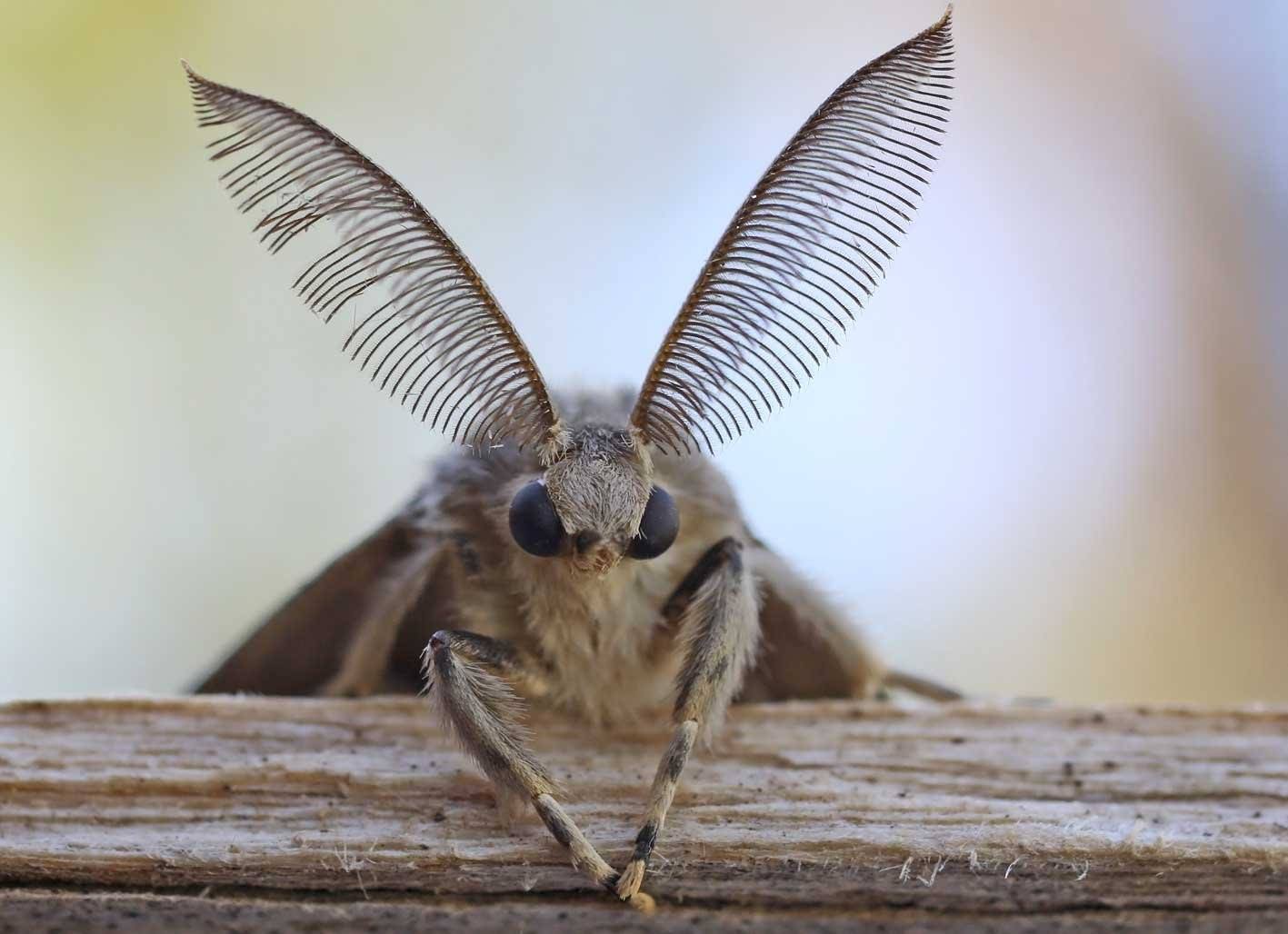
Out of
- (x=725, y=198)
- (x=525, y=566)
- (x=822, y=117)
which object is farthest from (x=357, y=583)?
(x=822, y=117)

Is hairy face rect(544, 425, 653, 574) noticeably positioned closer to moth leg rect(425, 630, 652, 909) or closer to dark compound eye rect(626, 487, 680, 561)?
dark compound eye rect(626, 487, 680, 561)

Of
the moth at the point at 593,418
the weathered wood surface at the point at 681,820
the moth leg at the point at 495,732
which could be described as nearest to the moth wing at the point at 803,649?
the moth at the point at 593,418

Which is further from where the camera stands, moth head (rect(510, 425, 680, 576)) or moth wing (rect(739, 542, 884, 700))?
moth wing (rect(739, 542, 884, 700))

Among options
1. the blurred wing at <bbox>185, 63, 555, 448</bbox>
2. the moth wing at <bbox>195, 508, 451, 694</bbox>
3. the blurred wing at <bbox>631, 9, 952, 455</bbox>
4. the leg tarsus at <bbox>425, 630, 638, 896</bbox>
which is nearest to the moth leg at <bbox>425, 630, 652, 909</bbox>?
the leg tarsus at <bbox>425, 630, 638, 896</bbox>

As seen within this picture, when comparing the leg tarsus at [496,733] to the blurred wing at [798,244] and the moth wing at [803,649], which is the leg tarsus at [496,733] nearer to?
the blurred wing at [798,244]

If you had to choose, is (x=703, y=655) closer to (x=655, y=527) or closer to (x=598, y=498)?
(x=655, y=527)

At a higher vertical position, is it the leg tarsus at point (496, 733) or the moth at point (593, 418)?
the moth at point (593, 418)

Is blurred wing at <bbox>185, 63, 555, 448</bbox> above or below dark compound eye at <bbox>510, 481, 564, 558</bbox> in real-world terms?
above

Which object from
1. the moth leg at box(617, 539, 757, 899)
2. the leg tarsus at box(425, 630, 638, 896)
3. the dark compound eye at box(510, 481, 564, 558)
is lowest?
the leg tarsus at box(425, 630, 638, 896)
